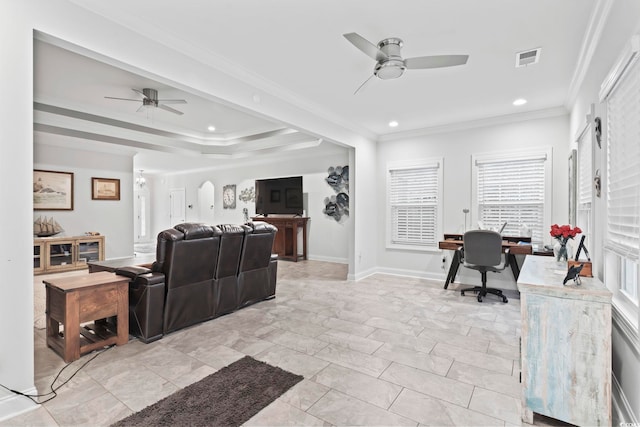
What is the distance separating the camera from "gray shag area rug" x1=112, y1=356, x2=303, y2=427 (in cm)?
185

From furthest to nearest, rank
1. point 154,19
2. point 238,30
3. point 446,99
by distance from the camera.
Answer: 1. point 446,99
2. point 238,30
3. point 154,19

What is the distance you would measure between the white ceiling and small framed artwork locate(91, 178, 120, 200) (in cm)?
223

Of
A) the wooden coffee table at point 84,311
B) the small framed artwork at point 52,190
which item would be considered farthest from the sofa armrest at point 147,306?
the small framed artwork at point 52,190

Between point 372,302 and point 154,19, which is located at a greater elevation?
point 154,19

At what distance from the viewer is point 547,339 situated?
71.1 inches

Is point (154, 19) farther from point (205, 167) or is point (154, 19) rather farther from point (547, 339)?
point (205, 167)

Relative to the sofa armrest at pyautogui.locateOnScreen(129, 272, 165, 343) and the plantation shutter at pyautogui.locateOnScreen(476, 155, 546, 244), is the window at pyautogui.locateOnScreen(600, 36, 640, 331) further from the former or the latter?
the sofa armrest at pyautogui.locateOnScreen(129, 272, 165, 343)

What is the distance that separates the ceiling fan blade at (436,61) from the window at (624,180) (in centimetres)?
97

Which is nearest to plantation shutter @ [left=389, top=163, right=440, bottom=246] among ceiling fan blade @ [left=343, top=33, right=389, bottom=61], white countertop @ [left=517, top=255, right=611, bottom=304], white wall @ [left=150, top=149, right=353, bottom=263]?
white wall @ [left=150, top=149, right=353, bottom=263]

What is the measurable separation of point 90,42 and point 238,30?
1067 millimetres

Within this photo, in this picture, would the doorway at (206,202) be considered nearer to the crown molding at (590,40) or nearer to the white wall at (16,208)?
the white wall at (16,208)

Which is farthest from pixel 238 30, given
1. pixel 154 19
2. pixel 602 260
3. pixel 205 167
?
pixel 205 167

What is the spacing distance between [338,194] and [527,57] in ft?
15.2

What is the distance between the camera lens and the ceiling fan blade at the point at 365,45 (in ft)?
7.43
